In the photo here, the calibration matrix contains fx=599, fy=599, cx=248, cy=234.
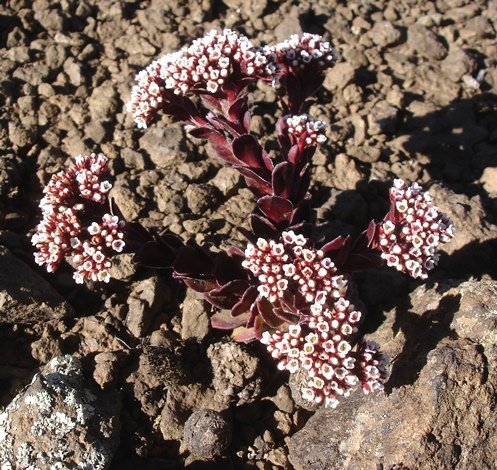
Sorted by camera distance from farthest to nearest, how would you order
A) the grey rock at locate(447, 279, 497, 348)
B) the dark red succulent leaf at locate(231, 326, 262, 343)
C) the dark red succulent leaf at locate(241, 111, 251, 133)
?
the dark red succulent leaf at locate(241, 111, 251, 133) → the dark red succulent leaf at locate(231, 326, 262, 343) → the grey rock at locate(447, 279, 497, 348)

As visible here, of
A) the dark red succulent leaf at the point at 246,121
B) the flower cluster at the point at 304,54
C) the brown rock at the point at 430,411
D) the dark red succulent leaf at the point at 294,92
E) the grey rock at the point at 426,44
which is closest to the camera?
the brown rock at the point at 430,411

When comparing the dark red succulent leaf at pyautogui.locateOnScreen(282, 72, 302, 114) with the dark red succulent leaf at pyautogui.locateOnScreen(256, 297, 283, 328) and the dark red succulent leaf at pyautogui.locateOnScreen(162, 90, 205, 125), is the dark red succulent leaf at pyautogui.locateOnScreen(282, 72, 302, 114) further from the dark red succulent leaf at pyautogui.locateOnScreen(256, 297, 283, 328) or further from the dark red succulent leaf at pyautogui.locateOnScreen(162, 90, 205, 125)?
the dark red succulent leaf at pyautogui.locateOnScreen(256, 297, 283, 328)

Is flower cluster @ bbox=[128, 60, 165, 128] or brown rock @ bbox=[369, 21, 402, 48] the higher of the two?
flower cluster @ bbox=[128, 60, 165, 128]

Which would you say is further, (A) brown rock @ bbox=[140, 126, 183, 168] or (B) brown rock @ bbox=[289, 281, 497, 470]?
(A) brown rock @ bbox=[140, 126, 183, 168]

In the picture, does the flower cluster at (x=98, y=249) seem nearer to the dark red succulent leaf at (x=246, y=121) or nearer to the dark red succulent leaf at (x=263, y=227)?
the dark red succulent leaf at (x=263, y=227)

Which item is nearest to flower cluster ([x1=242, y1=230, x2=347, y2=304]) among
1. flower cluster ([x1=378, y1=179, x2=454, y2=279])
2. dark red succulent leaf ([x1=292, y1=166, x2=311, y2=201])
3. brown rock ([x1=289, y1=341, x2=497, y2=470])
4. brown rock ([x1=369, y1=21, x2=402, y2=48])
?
flower cluster ([x1=378, y1=179, x2=454, y2=279])

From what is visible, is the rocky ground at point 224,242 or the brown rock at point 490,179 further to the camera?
the brown rock at point 490,179

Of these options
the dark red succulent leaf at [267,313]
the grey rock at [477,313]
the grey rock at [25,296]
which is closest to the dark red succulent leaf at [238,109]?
the dark red succulent leaf at [267,313]
